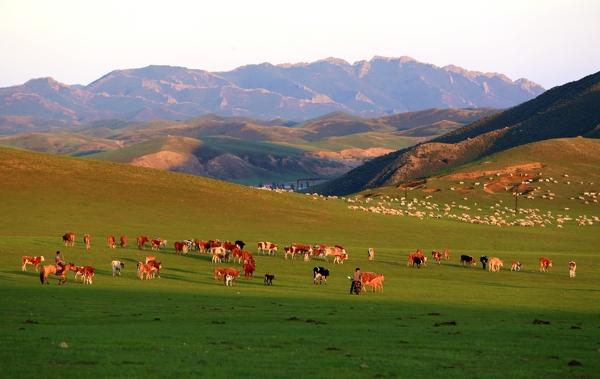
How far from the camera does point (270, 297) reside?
31969 millimetres

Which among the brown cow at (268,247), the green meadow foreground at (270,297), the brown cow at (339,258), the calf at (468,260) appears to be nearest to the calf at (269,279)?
the green meadow foreground at (270,297)

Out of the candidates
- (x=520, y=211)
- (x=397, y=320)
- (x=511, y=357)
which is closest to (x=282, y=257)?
(x=397, y=320)

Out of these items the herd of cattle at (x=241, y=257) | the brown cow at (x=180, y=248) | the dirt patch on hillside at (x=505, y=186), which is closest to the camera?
the herd of cattle at (x=241, y=257)

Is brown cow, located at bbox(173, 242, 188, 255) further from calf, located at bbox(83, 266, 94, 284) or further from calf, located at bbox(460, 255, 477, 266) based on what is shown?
calf, located at bbox(460, 255, 477, 266)

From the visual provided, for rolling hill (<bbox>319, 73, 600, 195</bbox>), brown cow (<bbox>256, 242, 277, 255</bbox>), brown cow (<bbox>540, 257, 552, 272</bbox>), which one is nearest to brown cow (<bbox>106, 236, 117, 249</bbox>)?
brown cow (<bbox>256, 242, 277, 255</bbox>)

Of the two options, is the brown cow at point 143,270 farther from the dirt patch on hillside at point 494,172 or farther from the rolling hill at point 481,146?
the rolling hill at point 481,146

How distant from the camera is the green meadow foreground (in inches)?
670

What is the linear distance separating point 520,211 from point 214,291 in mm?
72010

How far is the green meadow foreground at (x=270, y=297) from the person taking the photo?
17.0 metres

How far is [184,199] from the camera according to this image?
77938 millimetres

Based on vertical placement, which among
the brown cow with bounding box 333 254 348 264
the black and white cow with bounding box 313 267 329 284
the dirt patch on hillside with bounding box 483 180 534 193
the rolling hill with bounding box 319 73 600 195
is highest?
the rolling hill with bounding box 319 73 600 195

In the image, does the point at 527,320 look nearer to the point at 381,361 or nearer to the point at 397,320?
the point at 397,320

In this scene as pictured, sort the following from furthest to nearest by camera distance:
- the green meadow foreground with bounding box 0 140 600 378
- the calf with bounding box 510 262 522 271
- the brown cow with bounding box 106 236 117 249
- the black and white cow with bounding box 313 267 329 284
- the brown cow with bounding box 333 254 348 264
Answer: the brown cow with bounding box 106 236 117 249 → the calf with bounding box 510 262 522 271 → the brown cow with bounding box 333 254 348 264 → the black and white cow with bounding box 313 267 329 284 → the green meadow foreground with bounding box 0 140 600 378

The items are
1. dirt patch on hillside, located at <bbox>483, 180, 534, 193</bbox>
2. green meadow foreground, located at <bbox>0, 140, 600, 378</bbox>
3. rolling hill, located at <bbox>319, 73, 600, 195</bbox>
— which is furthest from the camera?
rolling hill, located at <bbox>319, 73, 600, 195</bbox>
